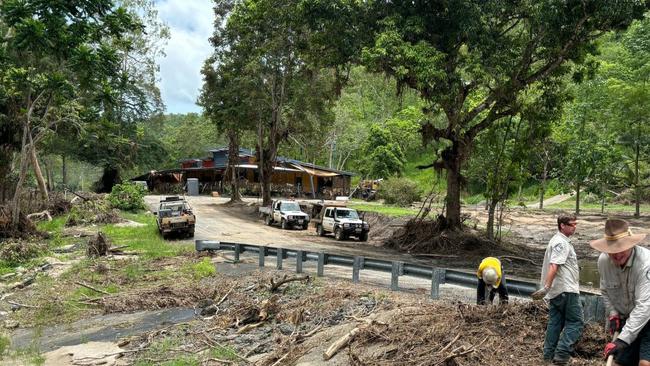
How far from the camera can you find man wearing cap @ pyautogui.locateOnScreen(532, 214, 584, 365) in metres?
6.11

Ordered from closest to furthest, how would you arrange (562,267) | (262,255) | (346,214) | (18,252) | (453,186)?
(562,267) → (262,255) → (18,252) → (453,186) → (346,214)

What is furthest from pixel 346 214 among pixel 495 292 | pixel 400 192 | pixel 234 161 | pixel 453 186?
pixel 234 161

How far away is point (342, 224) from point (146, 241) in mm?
10009

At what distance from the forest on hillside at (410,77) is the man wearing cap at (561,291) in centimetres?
1262

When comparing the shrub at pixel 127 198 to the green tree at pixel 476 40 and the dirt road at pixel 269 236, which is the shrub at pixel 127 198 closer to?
the dirt road at pixel 269 236

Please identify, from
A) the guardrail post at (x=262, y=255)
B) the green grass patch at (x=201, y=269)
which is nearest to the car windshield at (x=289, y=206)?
the green grass patch at (x=201, y=269)

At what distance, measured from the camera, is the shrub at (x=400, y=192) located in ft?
167

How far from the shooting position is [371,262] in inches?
504

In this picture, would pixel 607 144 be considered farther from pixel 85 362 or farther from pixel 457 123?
pixel 85 362

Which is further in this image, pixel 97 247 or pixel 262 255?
pixel 97 247

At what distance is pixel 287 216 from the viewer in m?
33.2

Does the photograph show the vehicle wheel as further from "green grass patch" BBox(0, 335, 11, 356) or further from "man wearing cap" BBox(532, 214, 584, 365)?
"man wearing cap" BBox(532, 214, 584, 365)

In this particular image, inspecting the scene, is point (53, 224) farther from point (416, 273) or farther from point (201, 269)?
point (416, 273)

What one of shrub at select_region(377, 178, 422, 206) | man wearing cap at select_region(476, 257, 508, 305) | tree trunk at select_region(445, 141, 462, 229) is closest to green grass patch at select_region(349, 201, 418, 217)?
shrub at select_region(377, 178, 422, 206)
